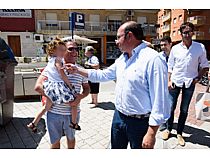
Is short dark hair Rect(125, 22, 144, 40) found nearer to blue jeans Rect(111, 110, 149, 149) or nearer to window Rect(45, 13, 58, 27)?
blue jeans Rect(111, 110, 149, 149)

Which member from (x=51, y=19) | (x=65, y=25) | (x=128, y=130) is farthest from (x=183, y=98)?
(x=51, y=19)

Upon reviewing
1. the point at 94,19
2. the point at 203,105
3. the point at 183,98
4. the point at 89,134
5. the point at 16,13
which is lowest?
the point at 89,134

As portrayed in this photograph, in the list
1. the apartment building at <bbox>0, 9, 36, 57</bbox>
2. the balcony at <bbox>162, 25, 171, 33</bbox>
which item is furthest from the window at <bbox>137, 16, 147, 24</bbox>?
the apartment building at <bbox>0, 9, 36, 57</bbox>

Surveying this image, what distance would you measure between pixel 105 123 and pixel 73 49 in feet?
8.07

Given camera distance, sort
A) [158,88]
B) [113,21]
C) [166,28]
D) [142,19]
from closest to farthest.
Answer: [158,88], [113,21], [142,19], [166,28]

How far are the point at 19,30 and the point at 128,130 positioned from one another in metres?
24.4

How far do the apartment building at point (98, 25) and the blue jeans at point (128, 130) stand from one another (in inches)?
842

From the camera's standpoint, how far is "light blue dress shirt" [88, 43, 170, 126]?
1.79m

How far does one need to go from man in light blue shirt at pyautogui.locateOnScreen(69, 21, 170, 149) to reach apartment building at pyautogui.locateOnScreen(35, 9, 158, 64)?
2149 cm

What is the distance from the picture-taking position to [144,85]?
6.13 feet

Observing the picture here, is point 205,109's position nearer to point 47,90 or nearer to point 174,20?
point 47,90

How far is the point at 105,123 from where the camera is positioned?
4328 millimetres

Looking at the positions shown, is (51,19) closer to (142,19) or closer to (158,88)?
(142,19)

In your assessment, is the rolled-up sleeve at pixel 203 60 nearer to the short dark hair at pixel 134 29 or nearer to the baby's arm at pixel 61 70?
the short dark hair at pixel 134 29
